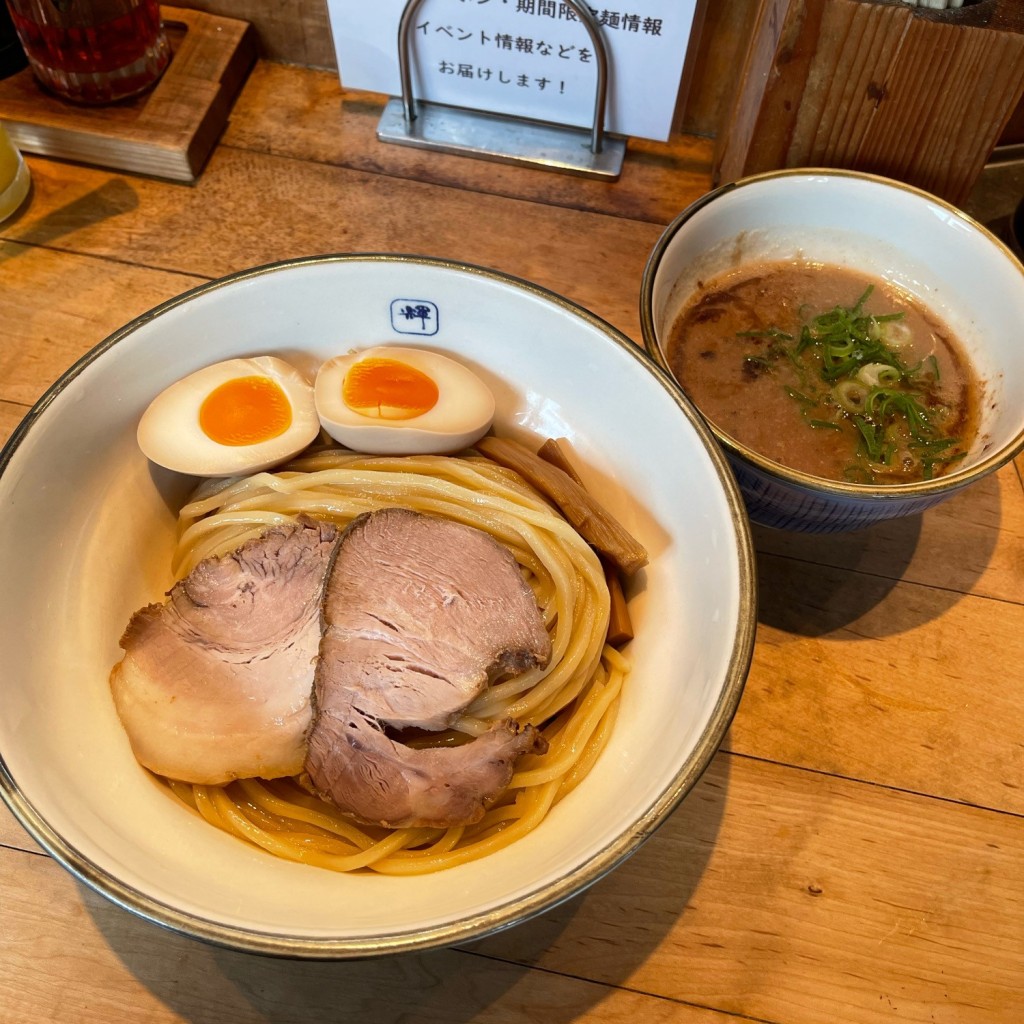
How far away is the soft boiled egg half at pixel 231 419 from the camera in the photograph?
164cm

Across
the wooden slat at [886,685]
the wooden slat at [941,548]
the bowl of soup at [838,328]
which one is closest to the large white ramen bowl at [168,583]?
the bowl of soup at [838,328]

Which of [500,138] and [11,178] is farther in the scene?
[500,138]

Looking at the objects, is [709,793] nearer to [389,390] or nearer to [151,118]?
[389,390]

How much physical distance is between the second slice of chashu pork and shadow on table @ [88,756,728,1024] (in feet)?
1.02

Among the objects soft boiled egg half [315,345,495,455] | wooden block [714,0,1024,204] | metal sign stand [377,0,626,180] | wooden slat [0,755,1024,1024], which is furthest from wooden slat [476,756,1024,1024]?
metal sign stand [377,0,626,180]

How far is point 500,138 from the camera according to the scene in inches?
96.6

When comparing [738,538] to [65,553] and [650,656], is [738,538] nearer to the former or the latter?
[650,656]

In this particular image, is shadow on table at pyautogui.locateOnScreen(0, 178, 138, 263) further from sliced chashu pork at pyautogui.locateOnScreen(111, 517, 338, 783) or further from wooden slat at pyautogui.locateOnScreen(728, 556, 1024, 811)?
wooden slat at pyautogui.locateOnScreen(728, 556, 1024, 811)

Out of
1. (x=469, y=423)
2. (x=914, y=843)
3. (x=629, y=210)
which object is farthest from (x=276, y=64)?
(x=914, y=843)

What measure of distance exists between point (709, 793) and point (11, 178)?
7.63 feet

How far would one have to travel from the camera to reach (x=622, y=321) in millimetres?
2217

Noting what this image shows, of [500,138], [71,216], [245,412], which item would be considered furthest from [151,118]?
[245,412]

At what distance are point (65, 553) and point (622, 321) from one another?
140 centimetres

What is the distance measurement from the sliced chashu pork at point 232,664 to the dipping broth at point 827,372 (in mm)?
910
